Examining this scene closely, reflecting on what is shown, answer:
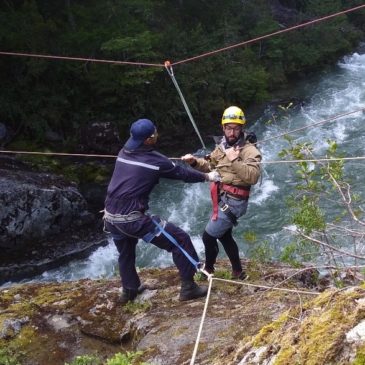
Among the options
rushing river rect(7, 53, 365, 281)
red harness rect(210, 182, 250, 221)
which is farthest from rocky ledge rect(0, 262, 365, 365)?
rushing river rect(7, 53, 365, 281)

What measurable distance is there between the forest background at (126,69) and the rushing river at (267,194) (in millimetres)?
2036

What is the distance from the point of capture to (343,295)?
2223mm

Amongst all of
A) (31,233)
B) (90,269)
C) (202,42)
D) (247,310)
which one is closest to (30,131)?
(31,233)

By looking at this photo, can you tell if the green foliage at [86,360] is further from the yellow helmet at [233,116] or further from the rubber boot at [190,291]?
the yellow helmet at [233,116]

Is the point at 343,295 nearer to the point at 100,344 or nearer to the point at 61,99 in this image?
the point at 100,344

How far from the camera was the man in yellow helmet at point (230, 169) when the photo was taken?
4.05 metres

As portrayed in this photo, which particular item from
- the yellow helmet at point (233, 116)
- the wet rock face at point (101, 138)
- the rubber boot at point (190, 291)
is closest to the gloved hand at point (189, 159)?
the yellow helmet at point (233, 116)

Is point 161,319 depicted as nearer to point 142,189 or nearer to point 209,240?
point 209,240

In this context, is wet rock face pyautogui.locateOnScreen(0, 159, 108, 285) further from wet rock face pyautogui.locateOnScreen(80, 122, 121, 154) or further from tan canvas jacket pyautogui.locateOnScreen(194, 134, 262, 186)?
tan canvas jacket pyautogui.locateOnScreen(194, 134, 262, 186)

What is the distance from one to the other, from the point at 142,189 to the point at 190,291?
1062 mm

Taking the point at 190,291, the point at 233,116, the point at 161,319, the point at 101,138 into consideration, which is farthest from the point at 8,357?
the point at 101,138

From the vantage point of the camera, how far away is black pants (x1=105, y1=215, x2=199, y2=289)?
4.05 metres

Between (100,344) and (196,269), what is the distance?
103 cm

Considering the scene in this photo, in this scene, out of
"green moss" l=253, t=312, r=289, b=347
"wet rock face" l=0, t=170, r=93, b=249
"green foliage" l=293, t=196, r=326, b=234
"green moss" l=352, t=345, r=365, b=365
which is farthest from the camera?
"wet rock face" l=0, t=170, r=93, b=249
